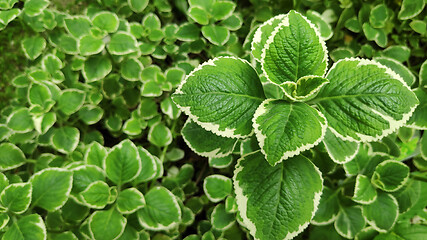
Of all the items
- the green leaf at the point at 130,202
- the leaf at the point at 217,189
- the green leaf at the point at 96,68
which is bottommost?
the leaf at the point at 217,189

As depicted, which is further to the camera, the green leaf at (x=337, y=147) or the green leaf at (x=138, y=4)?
the green leaf at (x=138, y=4)

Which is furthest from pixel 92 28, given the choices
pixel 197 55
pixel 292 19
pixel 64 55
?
pixel 292 19

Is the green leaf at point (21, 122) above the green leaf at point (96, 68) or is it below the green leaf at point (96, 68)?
below

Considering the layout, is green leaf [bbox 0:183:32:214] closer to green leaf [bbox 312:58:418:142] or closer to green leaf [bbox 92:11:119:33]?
green leaf [bbox 92:11:119:33]

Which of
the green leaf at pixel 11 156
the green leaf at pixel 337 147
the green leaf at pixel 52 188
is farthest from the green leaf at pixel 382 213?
the green leaf at pixel 11 156

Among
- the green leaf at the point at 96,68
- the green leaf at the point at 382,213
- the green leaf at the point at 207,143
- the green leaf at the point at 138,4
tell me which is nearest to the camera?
the green leaf at the point at 207,143

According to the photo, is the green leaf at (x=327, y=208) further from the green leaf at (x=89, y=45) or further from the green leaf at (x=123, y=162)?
the green leaf at (x=89, y=45)

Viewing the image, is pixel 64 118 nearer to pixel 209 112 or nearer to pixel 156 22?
pixel 156 22
